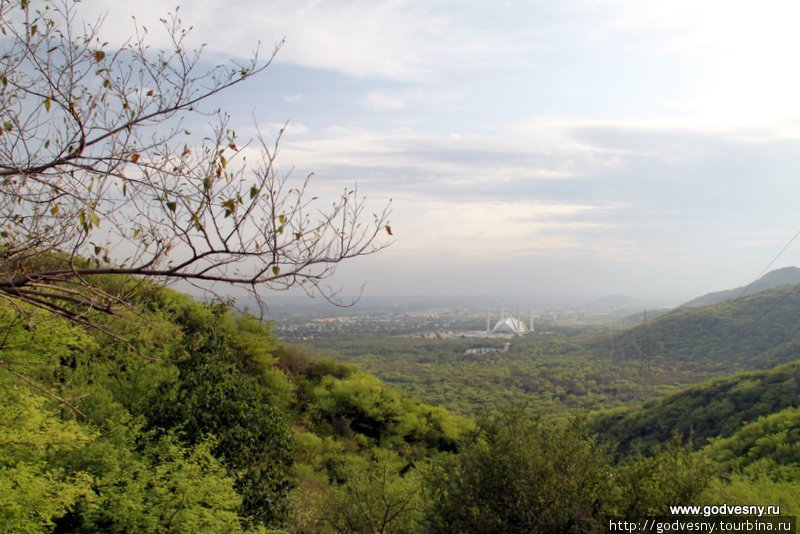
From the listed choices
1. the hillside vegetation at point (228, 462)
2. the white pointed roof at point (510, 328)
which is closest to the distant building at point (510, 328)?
the white pointed roof at point (510, 328)

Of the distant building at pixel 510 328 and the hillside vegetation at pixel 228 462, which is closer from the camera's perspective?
the hillside vegetation at pixel 228 462

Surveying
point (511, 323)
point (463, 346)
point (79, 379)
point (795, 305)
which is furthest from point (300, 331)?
point (79, 379)

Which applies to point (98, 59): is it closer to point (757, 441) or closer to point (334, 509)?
point (334, 509)

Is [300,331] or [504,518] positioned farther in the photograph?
[300,331]

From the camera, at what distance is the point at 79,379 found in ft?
42.0

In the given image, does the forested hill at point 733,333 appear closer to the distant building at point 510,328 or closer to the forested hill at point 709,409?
the forested hill at point 709,409

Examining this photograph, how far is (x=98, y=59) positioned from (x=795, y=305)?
68.8 meters

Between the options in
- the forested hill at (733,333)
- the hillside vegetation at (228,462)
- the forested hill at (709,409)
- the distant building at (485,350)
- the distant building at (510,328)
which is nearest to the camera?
the hillside vegetation at (228,462)

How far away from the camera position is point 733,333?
5750 centimetres

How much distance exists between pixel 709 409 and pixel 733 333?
38.3 meters

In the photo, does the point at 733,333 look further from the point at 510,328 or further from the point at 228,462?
the point at 510,328

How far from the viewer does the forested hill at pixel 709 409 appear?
75.7ft

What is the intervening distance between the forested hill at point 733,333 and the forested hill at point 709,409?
18530mm

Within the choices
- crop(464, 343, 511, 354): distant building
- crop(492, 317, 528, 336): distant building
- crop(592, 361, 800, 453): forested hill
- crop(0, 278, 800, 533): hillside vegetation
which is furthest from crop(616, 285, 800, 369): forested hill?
crop(492, 317, 528, 336): distant building
